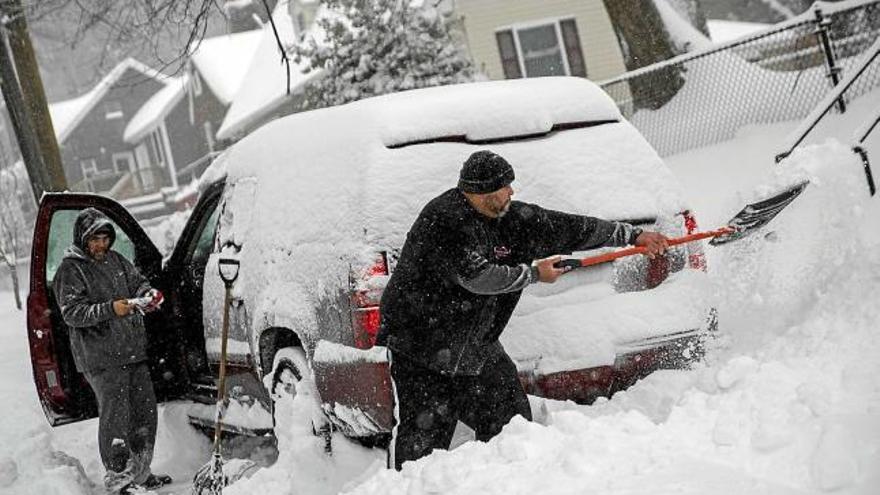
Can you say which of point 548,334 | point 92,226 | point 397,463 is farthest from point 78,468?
point 548,334

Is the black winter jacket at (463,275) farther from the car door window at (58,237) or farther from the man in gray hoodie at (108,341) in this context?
the car door window at (58,237)

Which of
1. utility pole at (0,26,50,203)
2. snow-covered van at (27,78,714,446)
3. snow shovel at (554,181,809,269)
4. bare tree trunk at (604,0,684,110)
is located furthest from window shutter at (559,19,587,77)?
snow shovel at (554,181,809,269)

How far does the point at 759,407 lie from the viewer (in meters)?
3.12

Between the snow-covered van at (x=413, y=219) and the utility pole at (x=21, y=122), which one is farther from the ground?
the utility pole at (x=21, y=122)

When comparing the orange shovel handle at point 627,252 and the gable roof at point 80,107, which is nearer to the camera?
the orange shovel handle at point 627,252

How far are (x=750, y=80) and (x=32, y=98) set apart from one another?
890cm

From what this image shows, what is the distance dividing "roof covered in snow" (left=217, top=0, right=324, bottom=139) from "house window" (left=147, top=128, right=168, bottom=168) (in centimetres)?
1466

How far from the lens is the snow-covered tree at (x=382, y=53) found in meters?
13.1

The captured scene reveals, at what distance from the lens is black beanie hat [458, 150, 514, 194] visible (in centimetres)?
358

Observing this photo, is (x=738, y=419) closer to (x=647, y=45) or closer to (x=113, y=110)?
(x=647, y=45)

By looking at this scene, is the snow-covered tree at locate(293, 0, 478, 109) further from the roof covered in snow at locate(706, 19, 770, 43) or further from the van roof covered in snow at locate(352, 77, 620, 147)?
the roof covered in snow at locate(706, 19, 770, 43)

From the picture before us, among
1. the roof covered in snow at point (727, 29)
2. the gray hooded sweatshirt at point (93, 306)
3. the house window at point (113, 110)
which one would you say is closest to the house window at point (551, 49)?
the roof covered in snow at point (727, 29)

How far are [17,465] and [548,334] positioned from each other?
11.5 feet

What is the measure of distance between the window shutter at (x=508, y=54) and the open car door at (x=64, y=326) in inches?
632
